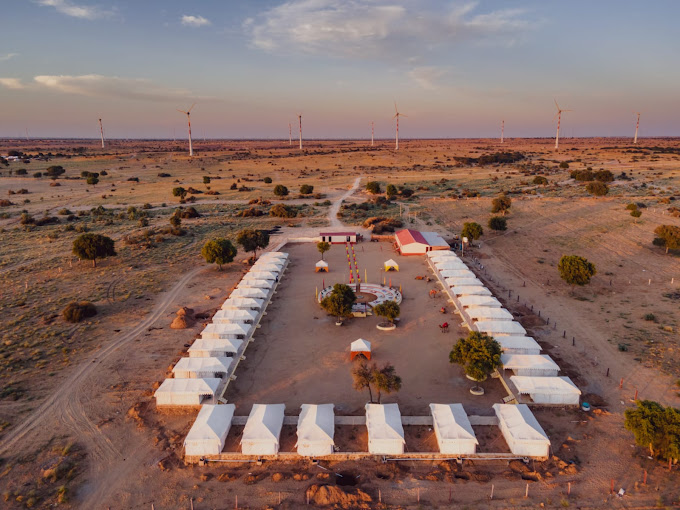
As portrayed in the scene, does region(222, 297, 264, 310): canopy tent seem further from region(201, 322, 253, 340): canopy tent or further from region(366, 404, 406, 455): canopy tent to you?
region(366, 404, 406, 455): canopy tent

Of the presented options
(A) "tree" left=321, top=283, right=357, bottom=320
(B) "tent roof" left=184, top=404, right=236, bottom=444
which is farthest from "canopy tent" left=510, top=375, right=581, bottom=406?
(B) "tent roof" left=184, top=404, right=236, bottom=444

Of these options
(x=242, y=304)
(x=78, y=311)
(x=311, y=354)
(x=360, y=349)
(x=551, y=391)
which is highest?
(x=242, y=304)

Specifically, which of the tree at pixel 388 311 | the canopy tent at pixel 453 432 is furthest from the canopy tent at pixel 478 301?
the canopy tent at pixel 453 432

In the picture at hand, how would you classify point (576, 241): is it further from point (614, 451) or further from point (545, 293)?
point (614, 451)

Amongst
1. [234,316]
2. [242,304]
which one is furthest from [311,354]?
[242,304]

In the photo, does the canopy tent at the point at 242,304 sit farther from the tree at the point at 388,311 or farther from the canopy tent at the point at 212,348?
the tree at the point at 388,311

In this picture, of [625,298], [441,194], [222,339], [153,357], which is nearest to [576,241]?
[625,298]

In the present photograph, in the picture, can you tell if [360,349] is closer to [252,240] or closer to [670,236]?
[252,240]
